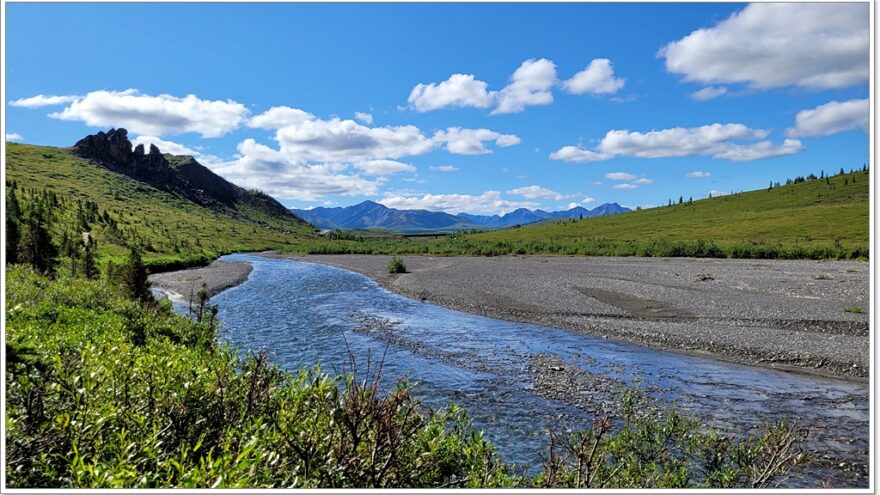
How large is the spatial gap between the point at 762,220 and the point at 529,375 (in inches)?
5412

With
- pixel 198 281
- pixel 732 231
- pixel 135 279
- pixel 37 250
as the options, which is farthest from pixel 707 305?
pixel 732 231

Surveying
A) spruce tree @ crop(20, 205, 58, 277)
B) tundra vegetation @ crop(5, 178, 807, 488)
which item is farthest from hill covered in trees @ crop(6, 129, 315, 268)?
tundra vegetation @ crop(5, 178, 807, 488)

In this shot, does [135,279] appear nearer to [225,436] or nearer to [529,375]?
[529,375]

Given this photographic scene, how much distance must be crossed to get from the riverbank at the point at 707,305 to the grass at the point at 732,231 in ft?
74.1

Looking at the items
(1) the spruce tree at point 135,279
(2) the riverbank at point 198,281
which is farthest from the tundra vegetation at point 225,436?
(2) the riverbank at point 198,281

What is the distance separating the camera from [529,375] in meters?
22.5

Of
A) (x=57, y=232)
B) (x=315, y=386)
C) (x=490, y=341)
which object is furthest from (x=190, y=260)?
(x=315, y=386)

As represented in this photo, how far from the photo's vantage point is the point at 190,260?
8700 cm

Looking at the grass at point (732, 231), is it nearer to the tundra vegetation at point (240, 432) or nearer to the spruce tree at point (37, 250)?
the tundra vegetation at point (240, 432)

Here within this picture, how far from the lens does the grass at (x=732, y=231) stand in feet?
285

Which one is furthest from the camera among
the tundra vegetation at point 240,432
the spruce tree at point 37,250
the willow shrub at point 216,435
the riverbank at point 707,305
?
the spruce tree at point 37,250

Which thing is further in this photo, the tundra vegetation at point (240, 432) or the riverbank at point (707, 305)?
the riverbank at point (707, 305)

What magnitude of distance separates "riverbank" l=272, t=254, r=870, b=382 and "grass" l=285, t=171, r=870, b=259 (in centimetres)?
2257

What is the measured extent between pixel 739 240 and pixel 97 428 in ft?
406
